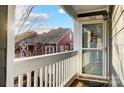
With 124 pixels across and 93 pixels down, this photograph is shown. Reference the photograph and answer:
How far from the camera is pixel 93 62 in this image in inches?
185

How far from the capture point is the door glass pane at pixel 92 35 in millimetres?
4555

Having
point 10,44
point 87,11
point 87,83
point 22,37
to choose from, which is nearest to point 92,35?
point 87,11

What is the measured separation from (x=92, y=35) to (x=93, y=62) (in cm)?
89

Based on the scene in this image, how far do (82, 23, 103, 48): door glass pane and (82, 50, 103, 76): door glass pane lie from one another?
224 mm

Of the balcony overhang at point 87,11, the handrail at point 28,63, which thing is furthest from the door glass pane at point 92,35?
the handrail at point 28,63

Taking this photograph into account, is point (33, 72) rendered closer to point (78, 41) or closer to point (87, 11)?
point (78, 41)

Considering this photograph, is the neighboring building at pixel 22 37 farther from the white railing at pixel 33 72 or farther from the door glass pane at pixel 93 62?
the door glass pane at pixel 93 62

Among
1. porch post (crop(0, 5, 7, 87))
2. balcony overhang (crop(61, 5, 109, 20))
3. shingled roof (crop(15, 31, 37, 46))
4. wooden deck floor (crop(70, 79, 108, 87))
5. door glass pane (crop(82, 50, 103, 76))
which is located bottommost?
wooden deck floor (crop(70, 79, 108, 87))

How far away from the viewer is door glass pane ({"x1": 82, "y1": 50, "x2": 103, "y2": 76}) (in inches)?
179

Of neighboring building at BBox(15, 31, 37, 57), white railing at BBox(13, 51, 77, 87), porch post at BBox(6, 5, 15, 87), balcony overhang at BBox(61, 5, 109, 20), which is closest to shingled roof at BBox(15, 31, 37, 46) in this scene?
neighboring building at BBox(15, 31, 37, 57)

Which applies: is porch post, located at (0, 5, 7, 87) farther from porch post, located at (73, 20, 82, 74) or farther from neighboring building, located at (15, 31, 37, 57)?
porch post, located at (73, 20, 82, 74)
